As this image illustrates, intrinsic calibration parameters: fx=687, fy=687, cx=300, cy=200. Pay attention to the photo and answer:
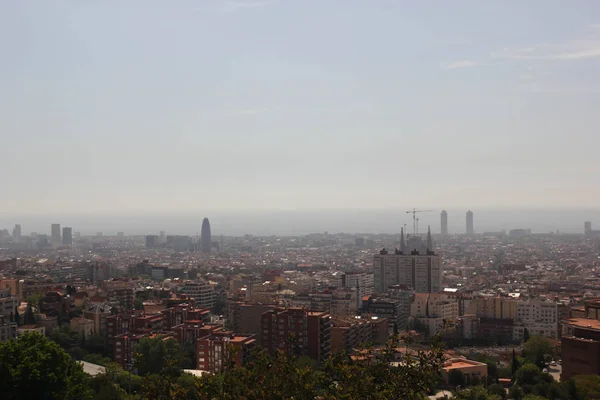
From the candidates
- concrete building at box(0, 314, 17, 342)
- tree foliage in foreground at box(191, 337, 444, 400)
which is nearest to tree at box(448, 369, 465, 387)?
tree foliage in foreground at box(191, 337, 444, 400)

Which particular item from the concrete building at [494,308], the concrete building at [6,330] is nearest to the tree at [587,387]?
the concrete building at [494,308]

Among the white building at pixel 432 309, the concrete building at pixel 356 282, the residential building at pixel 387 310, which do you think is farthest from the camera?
the concrete building at pixel 356 282

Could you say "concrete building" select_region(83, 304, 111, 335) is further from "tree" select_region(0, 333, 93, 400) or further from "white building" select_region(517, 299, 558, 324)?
"white building" select_region(517, 299, 558, 324)

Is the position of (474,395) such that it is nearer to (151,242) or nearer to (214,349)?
(214,349)

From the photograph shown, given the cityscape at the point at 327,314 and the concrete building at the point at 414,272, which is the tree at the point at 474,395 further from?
the concrete building at the point at 414,272

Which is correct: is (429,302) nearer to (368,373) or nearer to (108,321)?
(108,321)

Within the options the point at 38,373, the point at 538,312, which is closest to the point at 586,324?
the point at 538,312

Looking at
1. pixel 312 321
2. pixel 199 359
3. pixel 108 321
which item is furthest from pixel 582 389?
pixel 108 321

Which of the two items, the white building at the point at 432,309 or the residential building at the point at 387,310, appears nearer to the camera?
the white building at the point at 432,309
